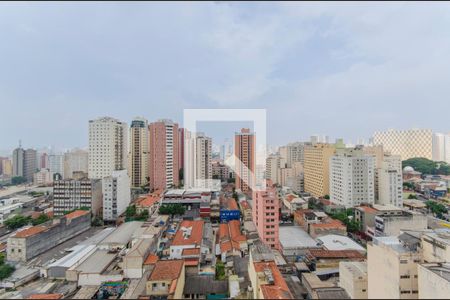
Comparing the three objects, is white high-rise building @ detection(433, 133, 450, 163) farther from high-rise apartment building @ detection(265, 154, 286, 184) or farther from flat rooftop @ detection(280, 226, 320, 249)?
flat rooftop @ detection(280, 226, 320, 249)

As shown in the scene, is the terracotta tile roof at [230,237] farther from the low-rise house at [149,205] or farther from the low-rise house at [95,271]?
the low-rise house at [149,205]

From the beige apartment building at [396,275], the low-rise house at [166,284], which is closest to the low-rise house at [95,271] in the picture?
the low-rise house at [166,284]

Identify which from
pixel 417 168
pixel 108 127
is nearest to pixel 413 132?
pixel 417 168

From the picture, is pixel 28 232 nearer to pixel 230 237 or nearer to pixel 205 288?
pixel 205 288

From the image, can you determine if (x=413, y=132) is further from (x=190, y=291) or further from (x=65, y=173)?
(x=65, y=173)

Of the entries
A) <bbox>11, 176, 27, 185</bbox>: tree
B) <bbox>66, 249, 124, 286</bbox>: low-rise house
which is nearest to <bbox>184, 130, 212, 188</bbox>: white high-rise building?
<bbox>66, 249, 124, 286</bbox>: low-rise house
